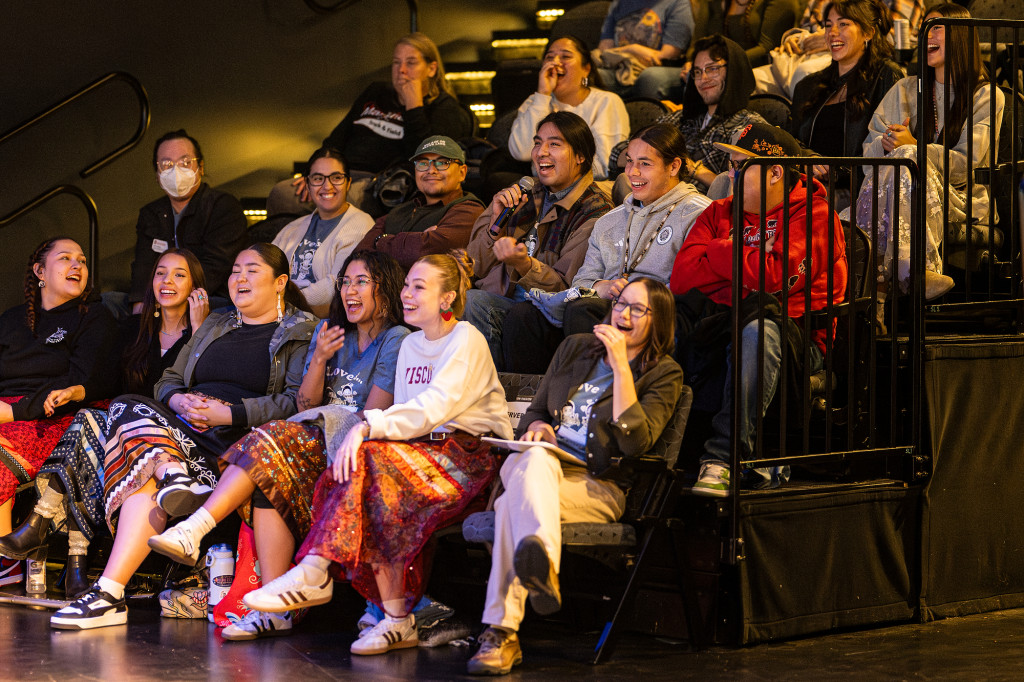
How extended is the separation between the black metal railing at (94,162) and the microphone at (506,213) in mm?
2300

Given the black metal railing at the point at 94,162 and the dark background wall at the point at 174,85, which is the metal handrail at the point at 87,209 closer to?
the black metal railing at the point at 94,162

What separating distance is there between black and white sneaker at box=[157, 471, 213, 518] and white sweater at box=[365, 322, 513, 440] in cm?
76

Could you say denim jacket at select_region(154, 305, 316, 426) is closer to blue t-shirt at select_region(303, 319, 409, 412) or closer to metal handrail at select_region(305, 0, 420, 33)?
blue t-shirt at select_region(303, 319, 409, 412)

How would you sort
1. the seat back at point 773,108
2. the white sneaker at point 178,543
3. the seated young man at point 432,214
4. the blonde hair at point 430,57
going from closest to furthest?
the white sneaker at point 178,543 < the seated young man at point 432,214 < the seat back at point 773,108 < the blonde hair at point 430,57

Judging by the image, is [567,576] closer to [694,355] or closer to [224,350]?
[694,355]

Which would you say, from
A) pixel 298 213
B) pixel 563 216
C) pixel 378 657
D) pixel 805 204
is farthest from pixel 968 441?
pixel 298 213

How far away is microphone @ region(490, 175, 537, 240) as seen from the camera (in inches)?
193

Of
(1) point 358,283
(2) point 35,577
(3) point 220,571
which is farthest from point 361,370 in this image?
(2) point 35,577

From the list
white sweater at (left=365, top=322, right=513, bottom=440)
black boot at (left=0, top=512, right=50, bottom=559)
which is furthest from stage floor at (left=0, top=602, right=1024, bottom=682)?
white sweater at (left=365, top=322, right=513, bottom=440)

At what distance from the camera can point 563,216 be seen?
4.86m

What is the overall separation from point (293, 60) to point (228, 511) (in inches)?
164

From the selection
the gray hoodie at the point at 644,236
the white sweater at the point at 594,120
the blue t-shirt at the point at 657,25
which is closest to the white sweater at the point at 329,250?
the white sweater at the point at 594,120

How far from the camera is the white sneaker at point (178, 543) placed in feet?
12.5

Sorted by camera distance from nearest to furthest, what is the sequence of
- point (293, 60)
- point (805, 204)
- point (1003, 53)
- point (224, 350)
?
point (805, 204) → point (224, 350) → point (1003, 53) → point (293, 60)
